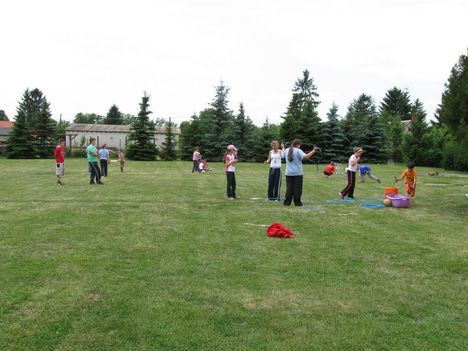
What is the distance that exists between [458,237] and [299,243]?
3.16 m

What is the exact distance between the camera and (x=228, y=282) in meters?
5.67

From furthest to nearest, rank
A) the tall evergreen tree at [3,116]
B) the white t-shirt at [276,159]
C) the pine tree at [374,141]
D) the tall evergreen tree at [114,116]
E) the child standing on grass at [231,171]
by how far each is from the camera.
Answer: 1. the tall evergreen tree at [3,116]
2. the tall evergreen tree at [114,116]
3. the pine tree at [374,141]
4. the child standing on grass at [231,171]
5. the white t-shirt at [276,159]

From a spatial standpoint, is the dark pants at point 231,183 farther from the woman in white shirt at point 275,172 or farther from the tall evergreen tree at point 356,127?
the tall evergreen tree at point 356,127

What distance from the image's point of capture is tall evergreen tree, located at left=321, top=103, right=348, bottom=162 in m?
47.2

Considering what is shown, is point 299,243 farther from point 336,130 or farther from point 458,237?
point 336,130

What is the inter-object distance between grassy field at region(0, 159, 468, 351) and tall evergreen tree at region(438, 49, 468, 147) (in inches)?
110

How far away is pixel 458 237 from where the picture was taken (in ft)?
28.7

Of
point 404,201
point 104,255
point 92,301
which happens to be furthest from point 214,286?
point 404,201

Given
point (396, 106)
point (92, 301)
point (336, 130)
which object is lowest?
point (92, 301)

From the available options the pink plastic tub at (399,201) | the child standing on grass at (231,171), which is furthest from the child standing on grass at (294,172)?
the pink plastic tub at (399,201)

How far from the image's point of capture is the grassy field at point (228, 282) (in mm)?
4172

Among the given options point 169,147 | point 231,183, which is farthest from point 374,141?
point 231,183

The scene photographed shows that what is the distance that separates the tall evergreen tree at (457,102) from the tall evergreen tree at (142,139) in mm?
37930

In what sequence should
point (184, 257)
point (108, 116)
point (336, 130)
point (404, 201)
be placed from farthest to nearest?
point (108, 116) → point (336, 130) → point (404, 201) → point (184, 257)
